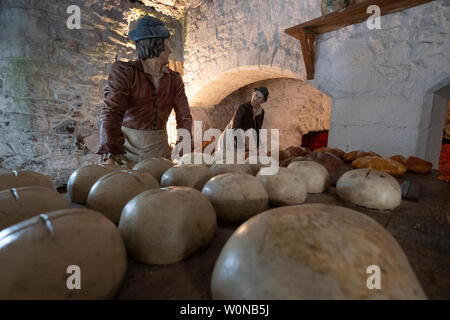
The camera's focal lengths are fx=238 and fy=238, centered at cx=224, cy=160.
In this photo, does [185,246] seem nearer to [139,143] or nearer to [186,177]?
[186,177]

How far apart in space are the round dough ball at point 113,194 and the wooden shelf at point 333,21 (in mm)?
2710

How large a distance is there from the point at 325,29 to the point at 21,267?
11.5ft

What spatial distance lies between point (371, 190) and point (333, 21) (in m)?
2.41

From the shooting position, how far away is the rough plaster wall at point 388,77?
7.81 ft

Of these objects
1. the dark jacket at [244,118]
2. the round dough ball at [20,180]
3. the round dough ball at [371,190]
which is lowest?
the round dough ball at [371,190]

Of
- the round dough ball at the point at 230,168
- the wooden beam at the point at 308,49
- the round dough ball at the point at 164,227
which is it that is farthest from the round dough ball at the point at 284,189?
the wooden beam at the point at 308,49

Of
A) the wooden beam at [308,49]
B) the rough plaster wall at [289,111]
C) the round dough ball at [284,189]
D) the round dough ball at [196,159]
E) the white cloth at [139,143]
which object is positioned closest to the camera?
the round dough ball at [284,189]

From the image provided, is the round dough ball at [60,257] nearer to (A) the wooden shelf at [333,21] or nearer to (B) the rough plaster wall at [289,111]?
(A) the wooden shelf at [333,21]

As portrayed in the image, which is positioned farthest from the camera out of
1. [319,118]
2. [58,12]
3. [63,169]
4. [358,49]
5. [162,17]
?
[319,118]

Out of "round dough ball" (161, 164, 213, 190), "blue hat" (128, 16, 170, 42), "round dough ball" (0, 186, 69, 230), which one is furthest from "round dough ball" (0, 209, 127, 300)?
"blue hat" (128, 16, 170, 42)

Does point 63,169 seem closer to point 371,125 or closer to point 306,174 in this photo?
point 306,174

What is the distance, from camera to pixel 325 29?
2.96 metres

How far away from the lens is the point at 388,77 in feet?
8.74
